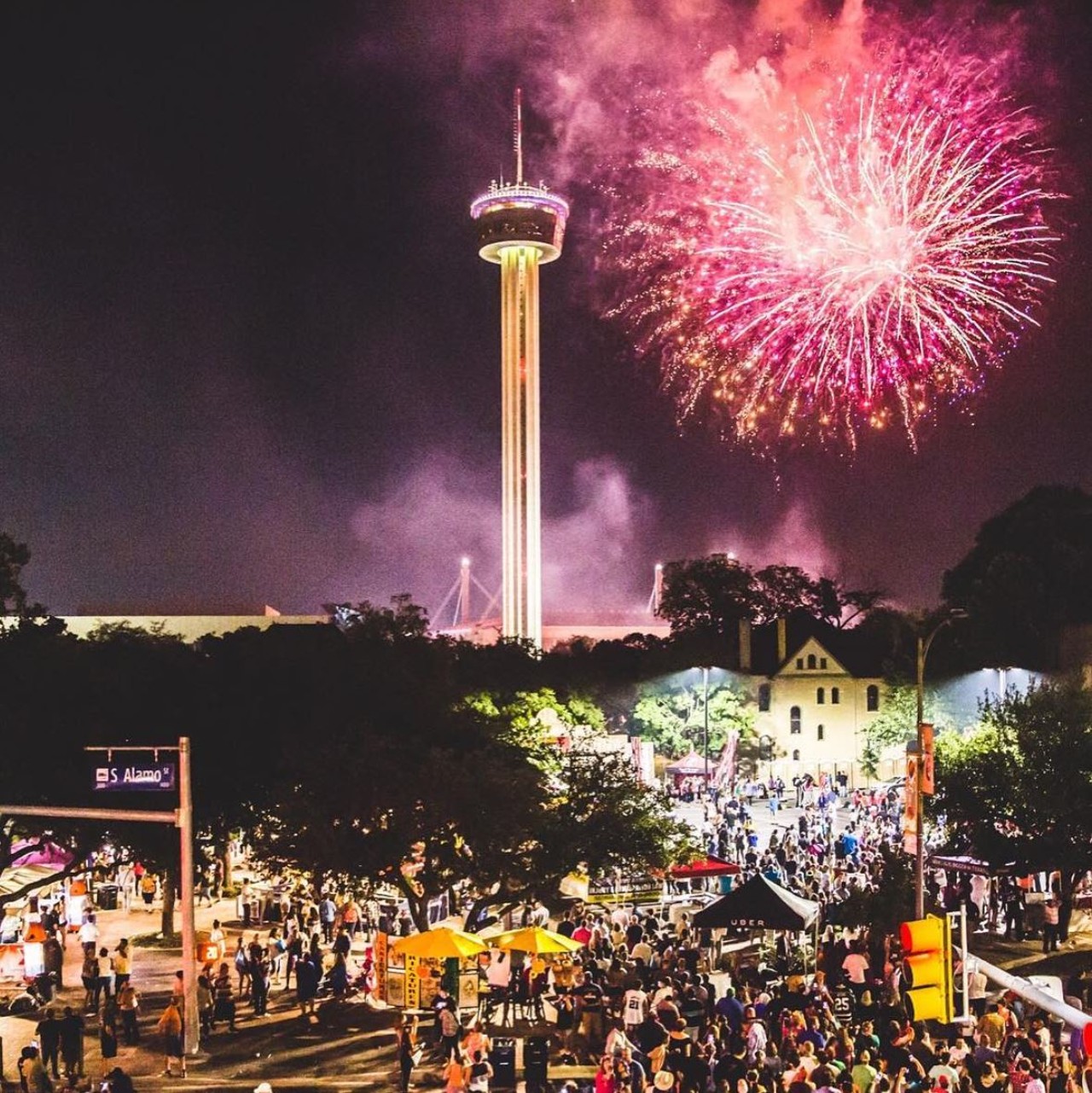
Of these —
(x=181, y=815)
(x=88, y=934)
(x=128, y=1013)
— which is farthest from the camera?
(x=88, y=934)

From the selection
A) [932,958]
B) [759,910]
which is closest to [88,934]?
[759,910]

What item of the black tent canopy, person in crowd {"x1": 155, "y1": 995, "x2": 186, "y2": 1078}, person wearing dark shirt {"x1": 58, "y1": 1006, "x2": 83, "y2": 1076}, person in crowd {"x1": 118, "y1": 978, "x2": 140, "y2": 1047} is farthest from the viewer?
the black tent canopy

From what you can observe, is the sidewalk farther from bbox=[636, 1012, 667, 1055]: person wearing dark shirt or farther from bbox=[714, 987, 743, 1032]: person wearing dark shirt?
bbox=[714, 987, 743, 1032]: person wearing dark shirt

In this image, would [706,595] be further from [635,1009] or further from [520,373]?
[635,1009]

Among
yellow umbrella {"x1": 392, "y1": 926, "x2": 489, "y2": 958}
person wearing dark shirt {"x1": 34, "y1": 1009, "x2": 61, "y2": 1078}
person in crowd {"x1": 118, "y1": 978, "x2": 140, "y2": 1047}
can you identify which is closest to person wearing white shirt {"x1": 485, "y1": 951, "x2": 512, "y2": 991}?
yellow umbrella {"x1": 392, "y1": 926, "x2": 489, "y2": 958}

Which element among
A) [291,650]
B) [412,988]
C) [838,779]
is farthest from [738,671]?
[412,988]

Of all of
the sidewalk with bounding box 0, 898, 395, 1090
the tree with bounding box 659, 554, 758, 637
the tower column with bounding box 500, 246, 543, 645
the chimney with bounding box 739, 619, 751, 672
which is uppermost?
the tower column with bounding box 500, 246, 543, 645
